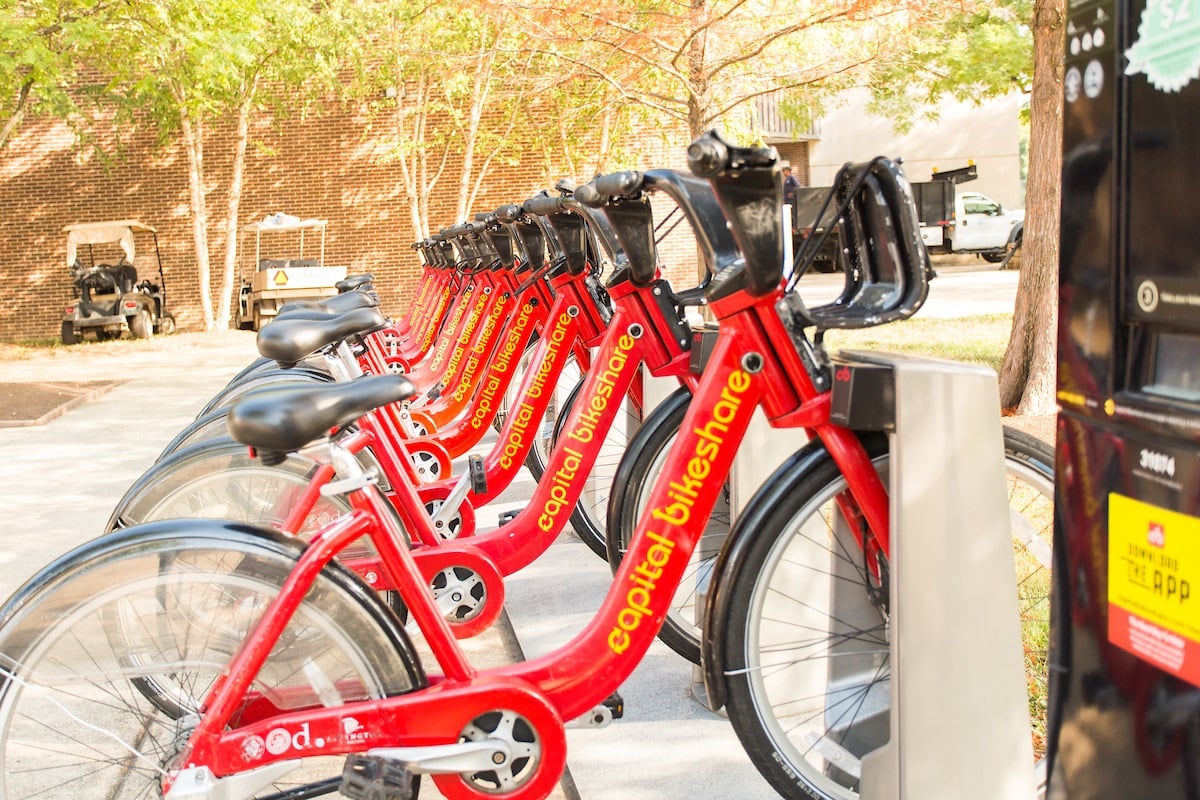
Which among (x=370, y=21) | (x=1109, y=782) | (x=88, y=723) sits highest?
(x=370, y=21)

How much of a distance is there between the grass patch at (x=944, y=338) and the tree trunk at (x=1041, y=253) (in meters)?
2.10

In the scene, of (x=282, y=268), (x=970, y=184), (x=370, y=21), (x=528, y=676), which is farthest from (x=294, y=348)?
(x=970, y=184)

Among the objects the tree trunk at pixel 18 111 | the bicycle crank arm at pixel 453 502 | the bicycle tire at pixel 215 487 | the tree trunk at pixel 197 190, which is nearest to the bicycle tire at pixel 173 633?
the bicycle tire at pixel 215 487

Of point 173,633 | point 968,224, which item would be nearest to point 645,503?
point 173,633

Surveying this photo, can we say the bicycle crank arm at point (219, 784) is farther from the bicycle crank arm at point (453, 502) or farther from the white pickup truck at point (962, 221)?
the white pickup truck at point (962, 221)

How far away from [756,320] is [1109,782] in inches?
42.5

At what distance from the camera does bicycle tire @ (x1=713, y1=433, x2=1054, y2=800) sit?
242 centimetres

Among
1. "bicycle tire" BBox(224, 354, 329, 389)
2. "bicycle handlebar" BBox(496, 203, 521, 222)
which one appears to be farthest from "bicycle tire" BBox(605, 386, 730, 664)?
"bicycle tire" BBox(224, 354, 329, 389)

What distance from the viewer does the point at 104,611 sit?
2.35 metres

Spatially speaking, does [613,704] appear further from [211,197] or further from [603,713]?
[211,197]

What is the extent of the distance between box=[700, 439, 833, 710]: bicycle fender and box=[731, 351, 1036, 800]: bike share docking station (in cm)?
21

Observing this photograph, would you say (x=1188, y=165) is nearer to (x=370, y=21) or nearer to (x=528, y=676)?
(x=528, y=676)

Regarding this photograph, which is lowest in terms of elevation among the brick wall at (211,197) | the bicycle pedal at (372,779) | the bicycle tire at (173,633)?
the bicycle pedal at (372,779)

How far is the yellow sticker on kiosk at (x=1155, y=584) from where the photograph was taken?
1525mm
